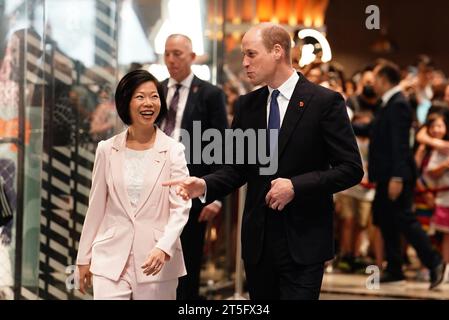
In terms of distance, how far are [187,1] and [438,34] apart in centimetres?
886

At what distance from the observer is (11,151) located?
5.41 metres

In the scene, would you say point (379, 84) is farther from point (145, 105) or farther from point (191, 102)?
point (145, 105)

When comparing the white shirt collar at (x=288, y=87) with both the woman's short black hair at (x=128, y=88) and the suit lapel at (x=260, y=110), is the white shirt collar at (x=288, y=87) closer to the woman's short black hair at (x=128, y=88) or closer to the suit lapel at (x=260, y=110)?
the suit lapel at (x=260, y=110)

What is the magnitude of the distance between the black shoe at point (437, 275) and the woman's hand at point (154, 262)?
3828 millimetres

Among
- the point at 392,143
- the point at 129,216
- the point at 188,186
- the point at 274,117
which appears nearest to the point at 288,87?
the point at 274,117

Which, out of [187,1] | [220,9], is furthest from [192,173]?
[220,9]

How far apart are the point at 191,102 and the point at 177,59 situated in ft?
0.78

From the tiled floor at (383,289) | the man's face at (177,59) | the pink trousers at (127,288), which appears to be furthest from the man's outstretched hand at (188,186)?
the tiled floor at (383,289)

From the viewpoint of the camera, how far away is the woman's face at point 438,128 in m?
7.94

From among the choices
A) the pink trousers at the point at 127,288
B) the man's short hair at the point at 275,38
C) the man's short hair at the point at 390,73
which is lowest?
the pink trousers at the point at 127,288

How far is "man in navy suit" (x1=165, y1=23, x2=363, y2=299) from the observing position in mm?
4070

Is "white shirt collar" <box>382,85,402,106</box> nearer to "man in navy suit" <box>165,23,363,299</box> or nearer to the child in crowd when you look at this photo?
the child in crowd
